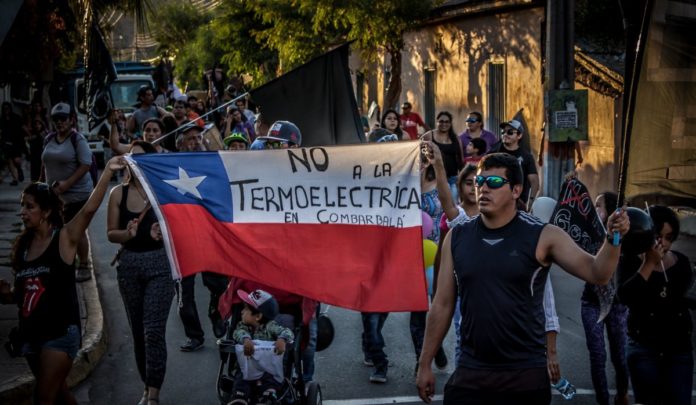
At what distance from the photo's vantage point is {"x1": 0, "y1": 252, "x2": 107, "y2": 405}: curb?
7539 mm

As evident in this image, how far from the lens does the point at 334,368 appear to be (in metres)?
8.88

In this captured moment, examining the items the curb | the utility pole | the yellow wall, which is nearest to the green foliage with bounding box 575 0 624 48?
the yellow wall

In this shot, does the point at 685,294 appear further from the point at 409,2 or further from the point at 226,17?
the point at 226,17

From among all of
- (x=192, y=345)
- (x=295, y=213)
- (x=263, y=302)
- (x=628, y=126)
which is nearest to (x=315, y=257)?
(x=295, y=213)

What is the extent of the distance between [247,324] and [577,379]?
2.98 metres

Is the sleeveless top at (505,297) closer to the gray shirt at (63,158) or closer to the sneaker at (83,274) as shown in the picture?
the gray shirt at (63,158)

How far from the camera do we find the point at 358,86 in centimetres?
4056

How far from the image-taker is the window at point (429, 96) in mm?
28422

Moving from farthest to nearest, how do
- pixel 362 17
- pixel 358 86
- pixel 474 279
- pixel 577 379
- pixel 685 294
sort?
pixel 358 86 → pixel 362 17 → pixel 577 379 → pixel 685 294 → pixel 474 279

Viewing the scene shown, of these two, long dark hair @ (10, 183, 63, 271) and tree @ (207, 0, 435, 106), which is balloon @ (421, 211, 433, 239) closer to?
long dark hair @ (10, 183, 63, 271)

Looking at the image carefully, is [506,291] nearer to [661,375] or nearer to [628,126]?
[628,126]

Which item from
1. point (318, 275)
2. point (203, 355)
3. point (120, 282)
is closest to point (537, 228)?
point (318, 275)

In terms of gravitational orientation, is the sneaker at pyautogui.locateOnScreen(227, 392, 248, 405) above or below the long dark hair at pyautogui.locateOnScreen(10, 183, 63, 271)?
below

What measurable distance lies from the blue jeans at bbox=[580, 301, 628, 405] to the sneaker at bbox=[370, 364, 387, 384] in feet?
5.58
